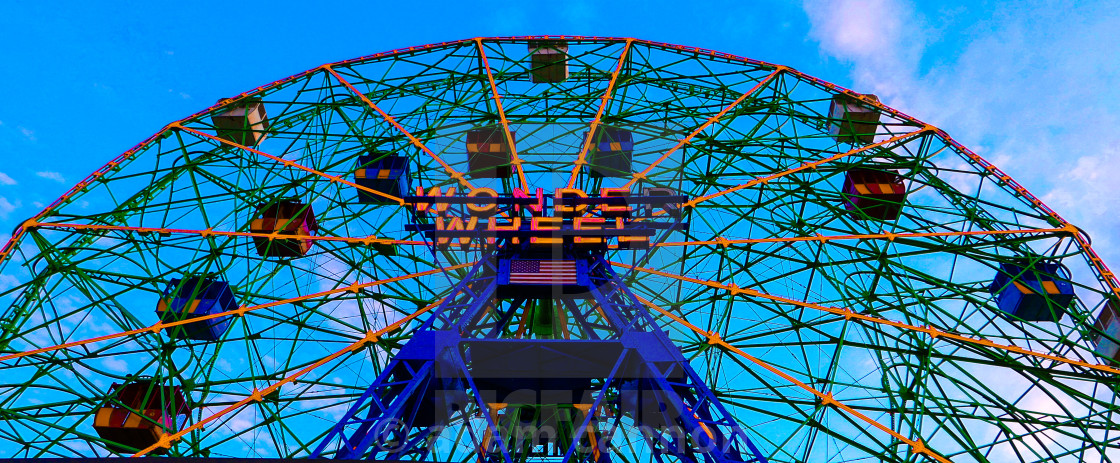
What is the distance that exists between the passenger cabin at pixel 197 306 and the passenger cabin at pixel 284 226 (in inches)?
78.4

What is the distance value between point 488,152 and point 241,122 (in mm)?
8446

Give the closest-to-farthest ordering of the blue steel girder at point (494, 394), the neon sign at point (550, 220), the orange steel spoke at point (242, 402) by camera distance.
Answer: the blue steel girder at point (494, 394) → the orange steel spoke at point (242, 402) → the neon sign at point (550, 220)

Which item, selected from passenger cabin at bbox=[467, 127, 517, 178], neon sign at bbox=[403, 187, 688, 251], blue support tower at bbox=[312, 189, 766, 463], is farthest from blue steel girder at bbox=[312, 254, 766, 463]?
passenger cabin at bbox=[467, 127, 517, 178]

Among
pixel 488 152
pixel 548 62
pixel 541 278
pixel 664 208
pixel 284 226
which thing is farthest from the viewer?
pixel 548 62

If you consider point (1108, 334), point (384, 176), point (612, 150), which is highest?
point (612, 150)

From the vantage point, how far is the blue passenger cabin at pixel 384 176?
24266 millimetres

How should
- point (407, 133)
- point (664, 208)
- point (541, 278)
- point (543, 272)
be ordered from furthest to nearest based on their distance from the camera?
point (407, 133) < point (664, 208) < point (543, 272) < point (541, 278)

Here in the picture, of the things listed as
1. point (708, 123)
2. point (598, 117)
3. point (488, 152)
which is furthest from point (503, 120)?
point (708, 123)

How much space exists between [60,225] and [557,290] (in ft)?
47.9

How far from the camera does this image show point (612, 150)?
25.5m

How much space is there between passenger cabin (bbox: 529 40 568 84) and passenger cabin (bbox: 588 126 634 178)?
3.62m

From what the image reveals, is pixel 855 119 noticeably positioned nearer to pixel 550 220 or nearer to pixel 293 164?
pixel 550 220

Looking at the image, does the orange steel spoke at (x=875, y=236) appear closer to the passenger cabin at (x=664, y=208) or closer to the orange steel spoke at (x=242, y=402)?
the passenger cabin at (x=664, y=208)

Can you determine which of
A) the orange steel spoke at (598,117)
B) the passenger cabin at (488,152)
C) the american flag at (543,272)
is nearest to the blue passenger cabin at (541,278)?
the american flag at (543,272)
